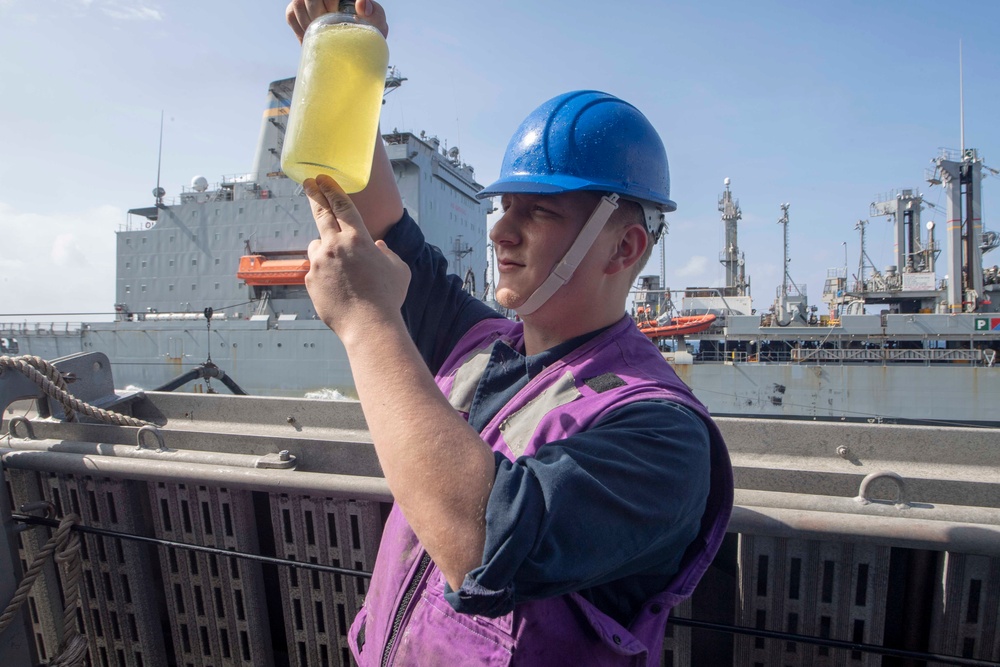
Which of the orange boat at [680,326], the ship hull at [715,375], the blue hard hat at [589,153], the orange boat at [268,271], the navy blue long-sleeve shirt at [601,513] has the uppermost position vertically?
the orange boat at [268,271]

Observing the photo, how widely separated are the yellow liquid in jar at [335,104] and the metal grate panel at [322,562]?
1259 millimetres

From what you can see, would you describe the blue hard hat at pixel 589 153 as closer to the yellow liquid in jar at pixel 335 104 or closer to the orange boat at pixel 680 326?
the yellow liquid in jar at pixel 335 104

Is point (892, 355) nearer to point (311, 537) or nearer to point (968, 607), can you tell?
point (968, 607)

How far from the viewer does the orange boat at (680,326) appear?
19031 millimetres

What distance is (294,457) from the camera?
6.57ft

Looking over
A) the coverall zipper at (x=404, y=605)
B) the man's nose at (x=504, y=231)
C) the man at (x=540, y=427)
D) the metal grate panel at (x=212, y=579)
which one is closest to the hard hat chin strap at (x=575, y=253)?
the man at (x=540, y=427)

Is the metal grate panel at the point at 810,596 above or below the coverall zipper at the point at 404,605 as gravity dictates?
below

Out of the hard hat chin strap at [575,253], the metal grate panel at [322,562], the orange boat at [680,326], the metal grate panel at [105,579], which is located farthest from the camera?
the orange boat at [680,326]

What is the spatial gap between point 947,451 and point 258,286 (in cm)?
2199

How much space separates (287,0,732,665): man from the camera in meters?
0.75

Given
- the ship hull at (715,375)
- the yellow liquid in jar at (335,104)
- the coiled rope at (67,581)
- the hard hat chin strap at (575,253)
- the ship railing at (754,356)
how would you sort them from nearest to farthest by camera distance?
the yellow liquid in jar at (335,104), the hard hat chin strap at (575,253), the coiled rope at (67,581), the ship hull at (715,375), the ship railing at (754,356)

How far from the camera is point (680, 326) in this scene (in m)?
19.3

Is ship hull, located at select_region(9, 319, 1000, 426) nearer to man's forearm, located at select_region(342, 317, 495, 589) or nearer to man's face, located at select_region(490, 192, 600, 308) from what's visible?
man's face, located at select_region(490, 192, 600, 308)

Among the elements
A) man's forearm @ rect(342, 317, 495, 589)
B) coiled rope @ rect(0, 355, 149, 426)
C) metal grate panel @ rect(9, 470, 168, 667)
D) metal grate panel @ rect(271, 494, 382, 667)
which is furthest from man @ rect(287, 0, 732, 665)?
coiled rope @ rect(0, 355, 149, 426)
